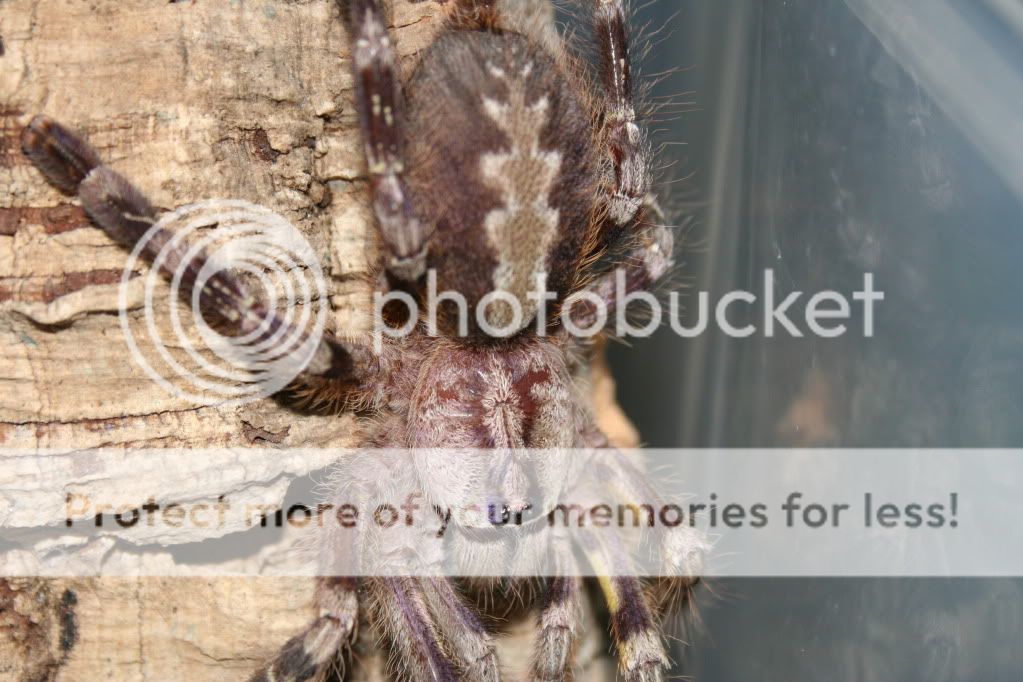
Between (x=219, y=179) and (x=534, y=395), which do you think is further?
(x=534, y=395)

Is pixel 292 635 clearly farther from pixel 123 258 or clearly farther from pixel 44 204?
pixel 44 204

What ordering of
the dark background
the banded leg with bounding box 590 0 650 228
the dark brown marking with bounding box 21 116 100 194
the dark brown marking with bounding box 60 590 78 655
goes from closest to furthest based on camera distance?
the dark brown marking with bounding box 21 116 100 194 → the dark background → the dark brown marking with bounding box 60 590 78 655 → the banded leg with bounding box 590 0 650 228

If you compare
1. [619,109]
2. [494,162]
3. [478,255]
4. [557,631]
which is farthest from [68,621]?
[619,109]

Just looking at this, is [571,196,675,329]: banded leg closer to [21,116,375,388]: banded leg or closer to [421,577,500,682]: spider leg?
[421,577,500,682]: spider leg

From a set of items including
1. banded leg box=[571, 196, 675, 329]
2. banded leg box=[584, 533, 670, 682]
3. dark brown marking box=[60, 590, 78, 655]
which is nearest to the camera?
dark brown marking box=[60, 590, 78, 655]

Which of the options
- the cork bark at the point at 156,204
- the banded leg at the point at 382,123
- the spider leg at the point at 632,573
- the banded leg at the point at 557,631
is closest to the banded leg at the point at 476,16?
the cork bark at the point at 156,204

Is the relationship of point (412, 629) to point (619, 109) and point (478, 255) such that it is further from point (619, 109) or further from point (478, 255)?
point (619, 109)

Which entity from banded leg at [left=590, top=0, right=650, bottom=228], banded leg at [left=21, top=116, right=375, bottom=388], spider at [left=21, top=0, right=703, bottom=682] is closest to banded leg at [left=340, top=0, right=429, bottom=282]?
spider at [left=21, top=0, right=703, bottom=682]

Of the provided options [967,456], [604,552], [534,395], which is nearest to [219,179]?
[534,395]
